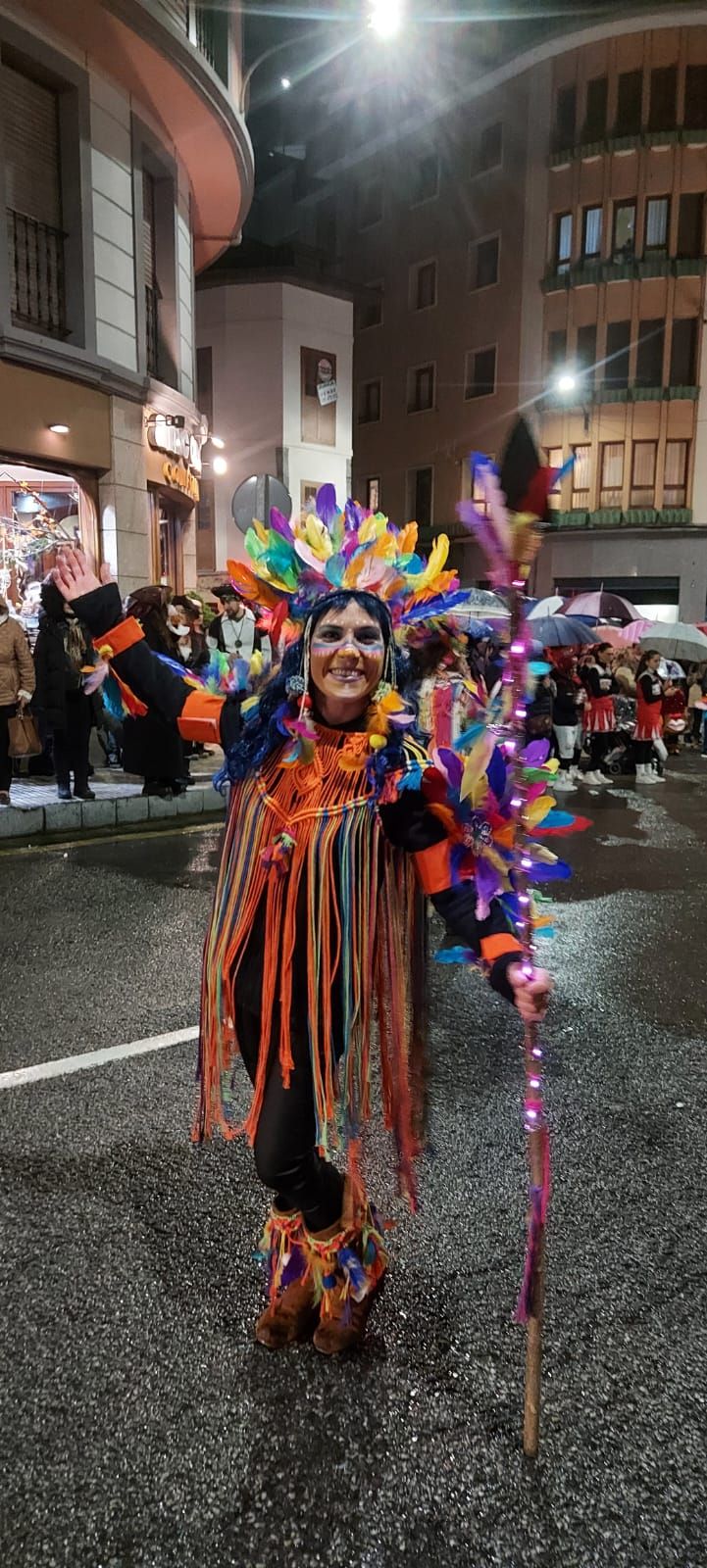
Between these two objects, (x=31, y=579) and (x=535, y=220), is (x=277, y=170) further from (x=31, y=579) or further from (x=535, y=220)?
(x=31, y=579)

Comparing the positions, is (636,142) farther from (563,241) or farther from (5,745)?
(5,745)

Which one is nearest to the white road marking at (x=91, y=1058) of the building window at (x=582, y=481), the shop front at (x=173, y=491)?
the shop front at (x=173, y=491)

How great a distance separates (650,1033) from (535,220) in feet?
104

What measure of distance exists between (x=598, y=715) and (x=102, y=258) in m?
9.07

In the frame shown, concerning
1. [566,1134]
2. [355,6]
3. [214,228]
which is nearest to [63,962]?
[566,1134]

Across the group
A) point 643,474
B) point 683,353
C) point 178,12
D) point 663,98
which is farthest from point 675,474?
point 178,12

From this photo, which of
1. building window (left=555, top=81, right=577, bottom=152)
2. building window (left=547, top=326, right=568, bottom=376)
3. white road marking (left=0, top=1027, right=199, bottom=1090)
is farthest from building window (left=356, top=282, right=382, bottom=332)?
white road marking (left=0, top=1027, right=199, bottom=1090)

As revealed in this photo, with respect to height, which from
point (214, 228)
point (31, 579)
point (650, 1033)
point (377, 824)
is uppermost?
Result: point (214, 228)

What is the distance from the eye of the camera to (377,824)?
2316 mm

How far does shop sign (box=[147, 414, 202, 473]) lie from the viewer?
14289mm

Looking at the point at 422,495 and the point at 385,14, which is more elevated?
the point at 385,14

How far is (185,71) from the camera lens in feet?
43.5

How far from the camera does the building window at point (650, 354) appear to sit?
2981 centimetres

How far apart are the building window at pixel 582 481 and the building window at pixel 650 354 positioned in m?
2.62
